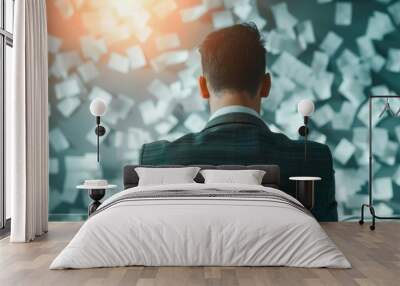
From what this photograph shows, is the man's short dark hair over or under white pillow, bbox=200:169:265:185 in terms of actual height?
over

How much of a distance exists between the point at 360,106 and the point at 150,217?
370 centimetres

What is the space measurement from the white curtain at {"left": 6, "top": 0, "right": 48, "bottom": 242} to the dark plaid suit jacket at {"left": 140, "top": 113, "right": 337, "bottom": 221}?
57.2 inches

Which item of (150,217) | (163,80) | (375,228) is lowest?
(375,228)

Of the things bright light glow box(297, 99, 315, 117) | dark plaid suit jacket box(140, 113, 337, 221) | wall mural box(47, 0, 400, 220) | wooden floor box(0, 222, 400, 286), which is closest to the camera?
wooden floor box(0, 222, 400, 286)

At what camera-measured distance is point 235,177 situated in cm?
627

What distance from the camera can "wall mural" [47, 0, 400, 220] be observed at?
7.04 meters

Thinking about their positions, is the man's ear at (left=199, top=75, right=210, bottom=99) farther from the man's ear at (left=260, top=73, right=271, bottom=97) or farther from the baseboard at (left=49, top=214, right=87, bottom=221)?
the baseboard at (left=49, top=214, right=87, bottom=221)

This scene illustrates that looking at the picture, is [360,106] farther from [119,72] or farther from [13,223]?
[13,223]

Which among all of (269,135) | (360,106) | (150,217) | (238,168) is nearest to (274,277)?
(150,217)

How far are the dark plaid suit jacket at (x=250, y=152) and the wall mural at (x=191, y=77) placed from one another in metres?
0.12

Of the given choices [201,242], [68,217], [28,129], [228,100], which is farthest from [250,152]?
[201,242]

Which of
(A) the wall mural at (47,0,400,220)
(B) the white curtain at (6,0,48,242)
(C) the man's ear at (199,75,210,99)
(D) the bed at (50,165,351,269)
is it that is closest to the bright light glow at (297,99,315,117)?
(A) the wall mural at (47,0,400,220)

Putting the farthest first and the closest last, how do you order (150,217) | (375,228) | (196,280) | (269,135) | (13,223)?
(269,135), (375,228), (13,223), (150,217), (196,280)

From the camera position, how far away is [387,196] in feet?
23.2
